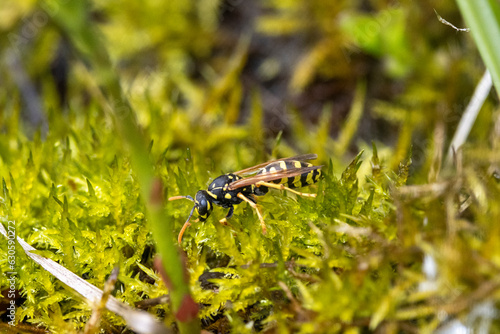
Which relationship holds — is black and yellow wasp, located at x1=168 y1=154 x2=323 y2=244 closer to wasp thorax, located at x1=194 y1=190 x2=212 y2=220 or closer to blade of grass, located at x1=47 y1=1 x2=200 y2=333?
wasp thorax, located at x1=194 y1=190 x2=212 y2=220

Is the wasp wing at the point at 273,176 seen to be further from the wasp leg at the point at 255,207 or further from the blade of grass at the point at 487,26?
the blade of grass at the point at 487,26

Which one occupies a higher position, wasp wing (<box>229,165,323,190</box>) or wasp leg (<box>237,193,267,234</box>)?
wasp wing (<box>229,165,323,190</box>)

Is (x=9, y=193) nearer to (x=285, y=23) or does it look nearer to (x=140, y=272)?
(x=140, y=272)

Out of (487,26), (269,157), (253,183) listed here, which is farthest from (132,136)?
(269,157)

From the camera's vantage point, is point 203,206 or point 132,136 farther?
point 203,206

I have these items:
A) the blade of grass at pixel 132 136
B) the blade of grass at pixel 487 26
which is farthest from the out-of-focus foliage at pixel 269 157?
the blade of grass at pixel 487 26

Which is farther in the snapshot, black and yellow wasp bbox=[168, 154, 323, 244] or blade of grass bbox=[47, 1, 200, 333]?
black and yellow wasp bbox=[168, 154, 323, 244]

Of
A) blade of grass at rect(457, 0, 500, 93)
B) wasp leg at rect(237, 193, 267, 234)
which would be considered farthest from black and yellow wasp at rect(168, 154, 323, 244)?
blade of grass at rect(457, 0, 500, 93)

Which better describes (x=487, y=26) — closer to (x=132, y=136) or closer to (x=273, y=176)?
(x=273, y=176)
